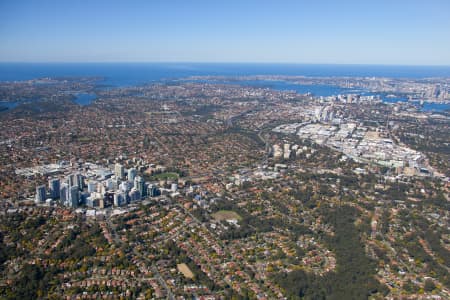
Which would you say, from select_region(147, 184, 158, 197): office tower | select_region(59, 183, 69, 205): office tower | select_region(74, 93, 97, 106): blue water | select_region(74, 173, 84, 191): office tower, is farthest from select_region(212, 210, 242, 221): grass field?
select_region(74, 93, 97, 106): blue water

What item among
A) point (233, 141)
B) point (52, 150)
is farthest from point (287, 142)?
point (52, 150)

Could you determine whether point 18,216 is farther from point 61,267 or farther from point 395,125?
point 395,125

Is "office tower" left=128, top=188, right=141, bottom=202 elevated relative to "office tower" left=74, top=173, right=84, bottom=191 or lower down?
lower down

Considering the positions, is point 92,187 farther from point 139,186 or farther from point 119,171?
point 139,186

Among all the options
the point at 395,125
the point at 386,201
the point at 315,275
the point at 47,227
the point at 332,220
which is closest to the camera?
the point at 315,275

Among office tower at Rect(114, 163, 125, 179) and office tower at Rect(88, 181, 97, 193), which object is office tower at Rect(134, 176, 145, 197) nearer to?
office tower at Rect(88, 181, 97, 193)

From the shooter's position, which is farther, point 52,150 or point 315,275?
point 52,150
